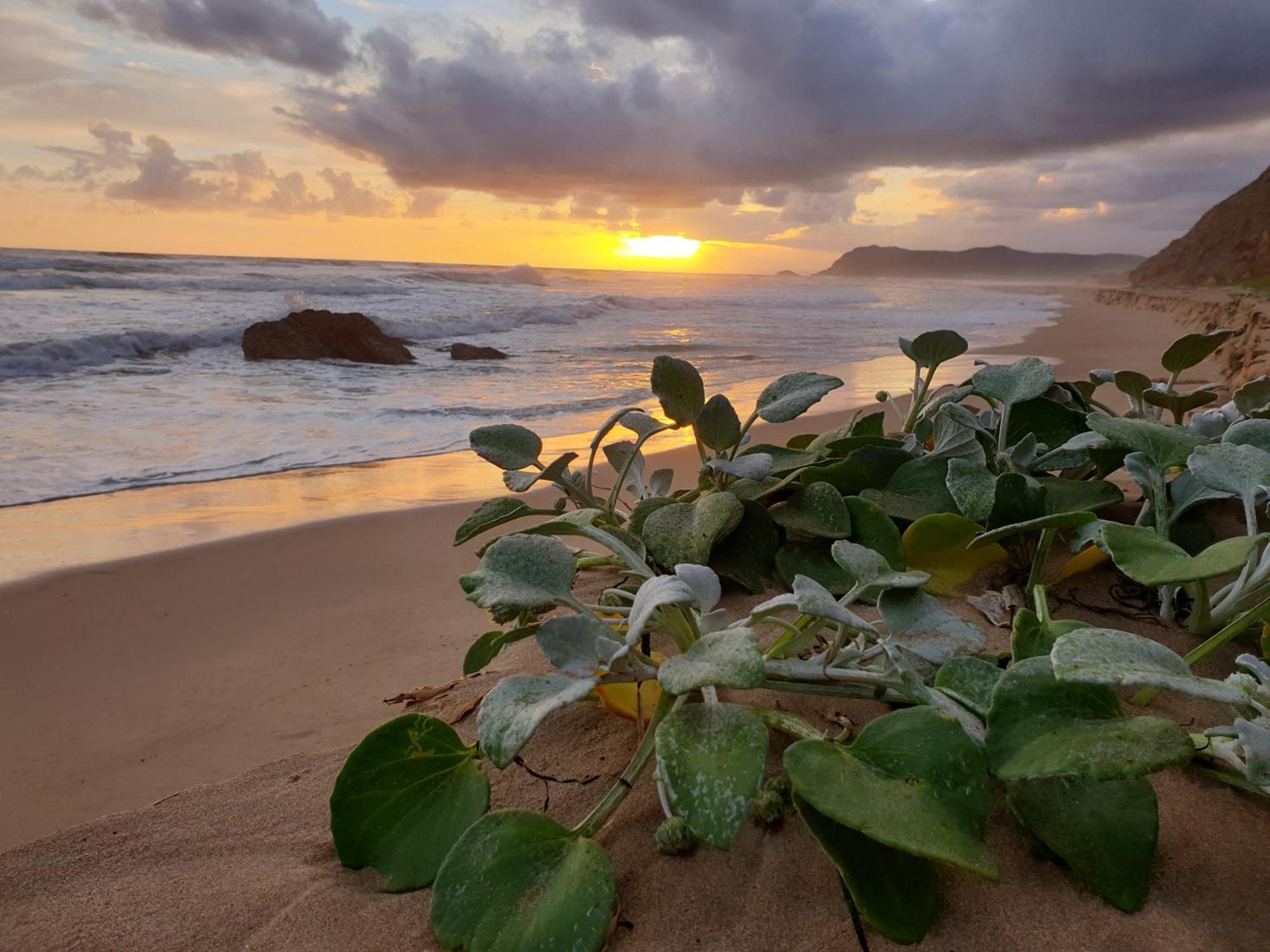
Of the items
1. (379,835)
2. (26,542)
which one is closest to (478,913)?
(379,835)

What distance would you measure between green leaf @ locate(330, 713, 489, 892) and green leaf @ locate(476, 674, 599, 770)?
0.20 metres

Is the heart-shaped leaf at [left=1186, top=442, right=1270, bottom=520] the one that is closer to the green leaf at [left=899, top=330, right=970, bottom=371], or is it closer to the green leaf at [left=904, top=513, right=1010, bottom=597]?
the green leaf at [left=904, top=513, right=1010, bottom=597]

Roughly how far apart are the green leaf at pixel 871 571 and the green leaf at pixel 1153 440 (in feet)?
1.69

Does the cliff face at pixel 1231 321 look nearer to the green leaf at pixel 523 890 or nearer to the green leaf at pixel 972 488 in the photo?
the green leaf at pixel 972 488

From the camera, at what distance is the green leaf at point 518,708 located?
0.79 meters

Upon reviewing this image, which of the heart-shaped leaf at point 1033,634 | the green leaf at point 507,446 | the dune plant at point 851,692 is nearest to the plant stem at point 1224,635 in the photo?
the dune plant at point 851,692

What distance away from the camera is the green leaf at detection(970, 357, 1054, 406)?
1546 mm

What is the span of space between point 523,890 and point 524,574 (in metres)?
0.36

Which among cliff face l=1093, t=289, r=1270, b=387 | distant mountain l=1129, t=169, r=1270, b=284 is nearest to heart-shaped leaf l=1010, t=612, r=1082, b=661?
cliff face l=1093, t=289, r=1270, b=387

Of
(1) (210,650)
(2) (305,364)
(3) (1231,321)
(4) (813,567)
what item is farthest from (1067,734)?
(3) (1231,321)

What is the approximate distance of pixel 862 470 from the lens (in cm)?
169

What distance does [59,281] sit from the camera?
50.8ft

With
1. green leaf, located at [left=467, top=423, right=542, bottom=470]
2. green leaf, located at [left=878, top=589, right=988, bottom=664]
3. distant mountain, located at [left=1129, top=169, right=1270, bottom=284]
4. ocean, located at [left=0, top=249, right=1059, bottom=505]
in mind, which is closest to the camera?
green leaf, located at [left=878, top=589, right=988, bottom=664]

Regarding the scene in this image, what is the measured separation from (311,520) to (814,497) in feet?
7.27
